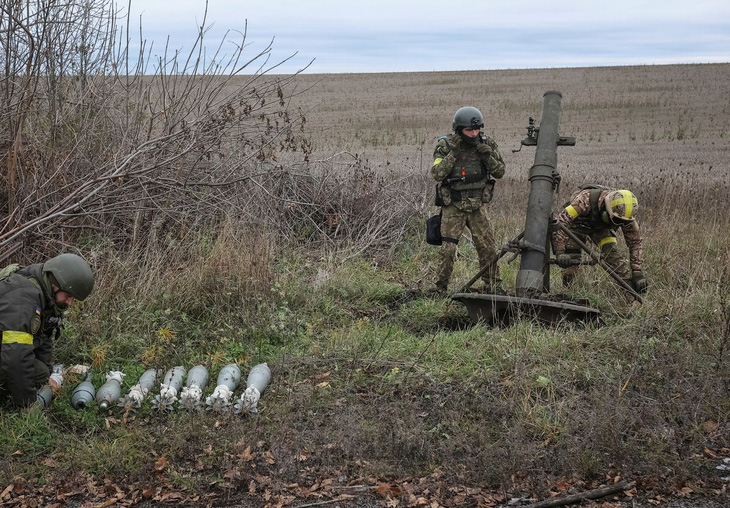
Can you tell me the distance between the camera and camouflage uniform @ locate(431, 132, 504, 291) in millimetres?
7836

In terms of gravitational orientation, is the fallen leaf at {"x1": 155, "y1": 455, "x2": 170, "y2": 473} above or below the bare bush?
below

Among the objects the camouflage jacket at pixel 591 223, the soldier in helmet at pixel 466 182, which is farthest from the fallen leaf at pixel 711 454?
the soldier in helmet at pixel 466 182

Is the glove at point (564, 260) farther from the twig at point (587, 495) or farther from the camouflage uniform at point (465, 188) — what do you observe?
the twig at point (587, 495)

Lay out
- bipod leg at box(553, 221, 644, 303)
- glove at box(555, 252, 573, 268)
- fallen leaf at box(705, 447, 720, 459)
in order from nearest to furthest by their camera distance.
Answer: fallen leaf at box(705, 447, 720, 459) < bipod leg at box(553, 221, 644, 303) < glove at box(555, 252, 573, 268)

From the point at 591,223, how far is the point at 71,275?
16.8 ft

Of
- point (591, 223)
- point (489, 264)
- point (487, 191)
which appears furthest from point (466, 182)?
point (591, 223)

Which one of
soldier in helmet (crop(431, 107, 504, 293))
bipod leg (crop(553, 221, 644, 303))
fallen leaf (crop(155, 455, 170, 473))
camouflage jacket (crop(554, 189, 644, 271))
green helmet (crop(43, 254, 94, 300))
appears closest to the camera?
fallen leaf (crop(155, 455, 170, 473))

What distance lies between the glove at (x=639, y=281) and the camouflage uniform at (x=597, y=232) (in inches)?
1.7

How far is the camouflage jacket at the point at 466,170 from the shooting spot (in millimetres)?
7867

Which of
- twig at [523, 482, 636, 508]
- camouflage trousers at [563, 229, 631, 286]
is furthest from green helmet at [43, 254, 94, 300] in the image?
camouflage trousers at [563, 229, 631, 286]

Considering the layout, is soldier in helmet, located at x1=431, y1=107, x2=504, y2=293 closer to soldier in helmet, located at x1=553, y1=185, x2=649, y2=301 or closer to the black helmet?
the black helmet

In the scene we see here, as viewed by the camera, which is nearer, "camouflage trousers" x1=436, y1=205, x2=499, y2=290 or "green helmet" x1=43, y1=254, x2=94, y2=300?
"green helmet" x1=43, y1=254, x2=94, y2=300

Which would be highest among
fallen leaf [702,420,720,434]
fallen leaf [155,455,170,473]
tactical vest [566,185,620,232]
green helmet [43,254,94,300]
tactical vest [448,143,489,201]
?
tactical vest [448,143,489,201]

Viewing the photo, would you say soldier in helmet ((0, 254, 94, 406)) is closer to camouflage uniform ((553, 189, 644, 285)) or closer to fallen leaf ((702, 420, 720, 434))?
fallen leaf ((702, 420, 720, 434))
